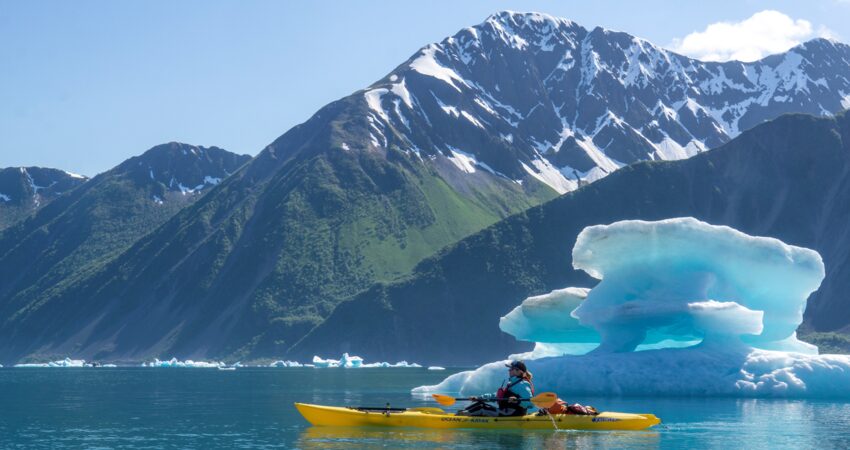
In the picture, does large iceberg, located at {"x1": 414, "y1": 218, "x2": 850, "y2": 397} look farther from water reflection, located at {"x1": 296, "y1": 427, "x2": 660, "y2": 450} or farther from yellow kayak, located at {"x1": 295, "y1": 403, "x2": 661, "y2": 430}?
water reflection, located at {"x1": 296, "y1": 427, "x2": 660, "y2": 450}

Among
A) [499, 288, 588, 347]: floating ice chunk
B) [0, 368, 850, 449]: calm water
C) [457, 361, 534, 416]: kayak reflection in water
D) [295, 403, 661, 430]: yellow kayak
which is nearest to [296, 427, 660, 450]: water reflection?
[0, 368, 850, 449]: calm water

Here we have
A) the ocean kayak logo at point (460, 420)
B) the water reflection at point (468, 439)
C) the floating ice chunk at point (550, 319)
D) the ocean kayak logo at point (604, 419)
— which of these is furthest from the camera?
the floating ice chunk at point (550, 319)

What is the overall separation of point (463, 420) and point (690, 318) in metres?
30.4

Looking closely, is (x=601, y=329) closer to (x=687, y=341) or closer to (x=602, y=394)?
(x=602, y=394)

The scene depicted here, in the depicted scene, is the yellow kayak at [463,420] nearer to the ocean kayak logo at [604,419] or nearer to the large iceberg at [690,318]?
the ocean kayak logo at [604,419]

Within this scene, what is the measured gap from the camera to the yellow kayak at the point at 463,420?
52.3 meters

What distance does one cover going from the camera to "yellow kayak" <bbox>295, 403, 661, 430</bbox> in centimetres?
5228

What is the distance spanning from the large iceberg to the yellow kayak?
22086mm

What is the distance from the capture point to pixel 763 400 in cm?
7600

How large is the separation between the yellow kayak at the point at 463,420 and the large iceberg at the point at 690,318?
22.1m

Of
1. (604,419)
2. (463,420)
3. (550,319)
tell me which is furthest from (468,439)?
(550,319)

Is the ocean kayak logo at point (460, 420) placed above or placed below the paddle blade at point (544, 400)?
below

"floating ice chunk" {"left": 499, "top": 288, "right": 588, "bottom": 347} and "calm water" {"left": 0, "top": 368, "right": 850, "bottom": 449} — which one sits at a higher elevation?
"floating ice chunk" {"left": 499, "top": 288, "right": 588, "bottom": 347}

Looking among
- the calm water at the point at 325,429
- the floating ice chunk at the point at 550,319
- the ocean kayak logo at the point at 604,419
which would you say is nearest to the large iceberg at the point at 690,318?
the calm water at the point at 325,429
